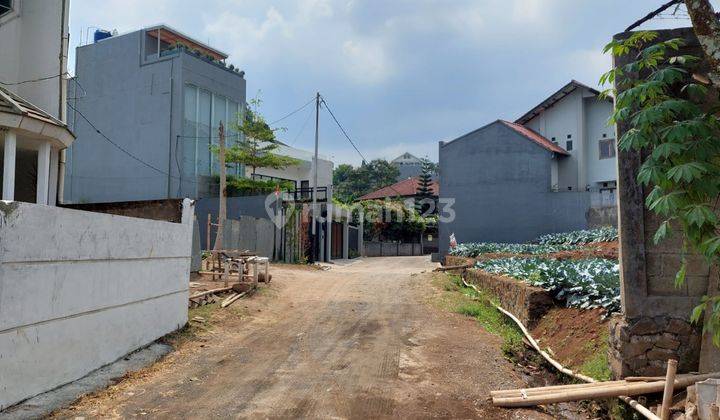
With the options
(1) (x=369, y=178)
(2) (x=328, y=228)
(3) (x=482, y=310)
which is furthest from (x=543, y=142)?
(1) (x=369, y=178)

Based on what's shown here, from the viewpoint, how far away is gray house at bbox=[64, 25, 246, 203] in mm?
23938

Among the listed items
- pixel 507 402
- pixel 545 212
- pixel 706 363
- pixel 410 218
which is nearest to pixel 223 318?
pixel 507 402

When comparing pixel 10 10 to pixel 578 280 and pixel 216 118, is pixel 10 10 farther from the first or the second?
pixel 216 118

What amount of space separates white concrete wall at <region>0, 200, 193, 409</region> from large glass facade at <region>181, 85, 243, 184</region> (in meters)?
17.3

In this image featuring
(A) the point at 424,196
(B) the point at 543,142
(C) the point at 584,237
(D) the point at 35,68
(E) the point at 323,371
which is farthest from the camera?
(A) the point at 424,196

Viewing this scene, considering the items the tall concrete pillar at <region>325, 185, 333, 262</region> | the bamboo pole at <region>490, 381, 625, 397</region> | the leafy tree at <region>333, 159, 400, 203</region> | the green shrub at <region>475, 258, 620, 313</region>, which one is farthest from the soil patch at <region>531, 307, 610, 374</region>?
the leafy tree at <region>333, 159, 400, 203</region>

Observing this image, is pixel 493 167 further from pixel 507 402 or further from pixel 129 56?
pixel 507 402

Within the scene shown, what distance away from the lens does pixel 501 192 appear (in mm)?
26594

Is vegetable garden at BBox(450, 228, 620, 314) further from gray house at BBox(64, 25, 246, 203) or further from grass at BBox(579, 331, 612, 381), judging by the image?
gray house at BBox(64, 25, 246, 203)

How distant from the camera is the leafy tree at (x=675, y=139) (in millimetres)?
4353

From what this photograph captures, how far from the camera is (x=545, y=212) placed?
25.6m

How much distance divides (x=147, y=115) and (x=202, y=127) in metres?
2.59

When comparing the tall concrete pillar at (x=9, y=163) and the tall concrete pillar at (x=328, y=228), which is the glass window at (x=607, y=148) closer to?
the tall concrete pillar at (x=328, y=228)

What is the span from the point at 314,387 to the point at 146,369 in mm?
2185
